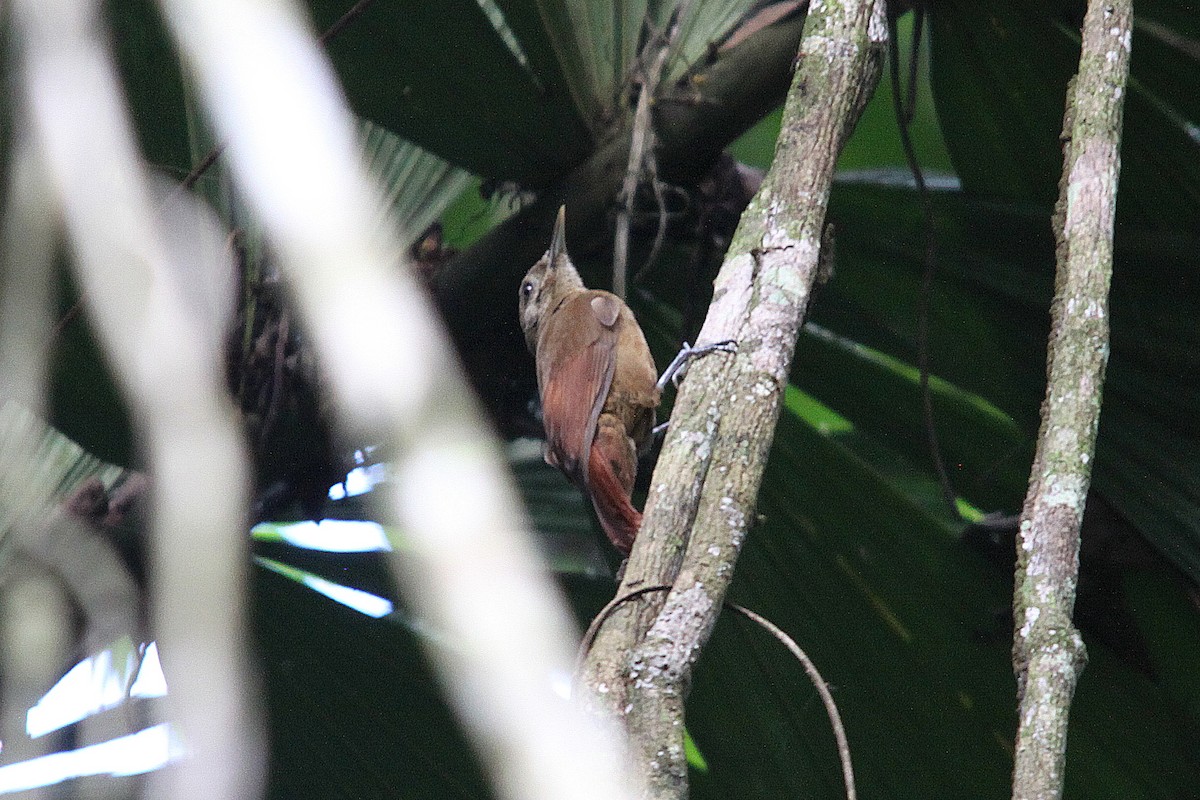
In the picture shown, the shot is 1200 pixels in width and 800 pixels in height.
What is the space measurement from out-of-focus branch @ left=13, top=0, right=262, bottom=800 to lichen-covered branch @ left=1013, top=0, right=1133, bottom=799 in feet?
2.92

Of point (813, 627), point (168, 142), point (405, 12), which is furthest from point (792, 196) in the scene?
point (168, 142)

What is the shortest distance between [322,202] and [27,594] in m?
1.16

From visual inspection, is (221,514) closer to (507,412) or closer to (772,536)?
(772,536)

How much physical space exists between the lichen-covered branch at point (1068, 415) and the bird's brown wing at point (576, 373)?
1.24 m

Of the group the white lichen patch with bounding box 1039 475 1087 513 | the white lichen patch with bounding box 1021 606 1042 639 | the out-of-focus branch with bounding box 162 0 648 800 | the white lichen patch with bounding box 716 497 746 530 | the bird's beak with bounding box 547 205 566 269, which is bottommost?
the white lichen patch with bounding box 1021 606 1042 639

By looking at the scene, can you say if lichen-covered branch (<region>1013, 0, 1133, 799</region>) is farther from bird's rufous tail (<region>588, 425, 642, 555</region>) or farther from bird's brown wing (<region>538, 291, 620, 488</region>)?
bird's brown wing (<region>538, 291, 620, 488</region>)

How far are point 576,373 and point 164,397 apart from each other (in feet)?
6.93

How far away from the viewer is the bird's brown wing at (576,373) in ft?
8.57

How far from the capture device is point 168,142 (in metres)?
2.50

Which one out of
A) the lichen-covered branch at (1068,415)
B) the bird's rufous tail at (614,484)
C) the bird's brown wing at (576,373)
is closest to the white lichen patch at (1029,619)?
the lichen-covered branch at (1068,415)

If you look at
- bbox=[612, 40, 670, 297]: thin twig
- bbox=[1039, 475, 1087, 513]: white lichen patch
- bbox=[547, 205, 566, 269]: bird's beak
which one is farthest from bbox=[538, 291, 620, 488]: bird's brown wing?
bbox=[1039, 475, 1087, 513]: white lichen patch

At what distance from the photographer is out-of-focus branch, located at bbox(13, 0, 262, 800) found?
592mm

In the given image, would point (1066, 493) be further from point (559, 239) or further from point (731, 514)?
point (559, 239)

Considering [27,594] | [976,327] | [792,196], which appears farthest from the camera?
[976,327]
